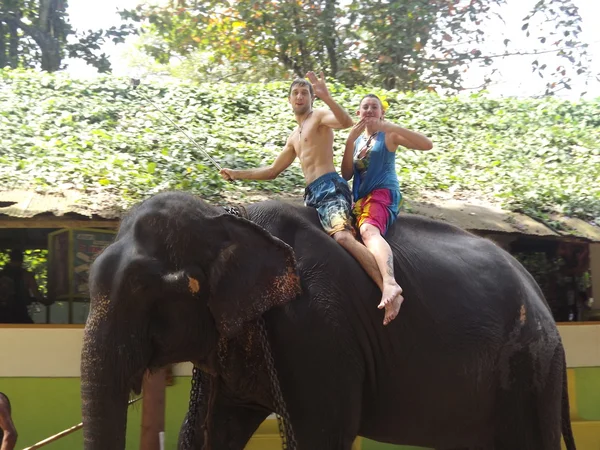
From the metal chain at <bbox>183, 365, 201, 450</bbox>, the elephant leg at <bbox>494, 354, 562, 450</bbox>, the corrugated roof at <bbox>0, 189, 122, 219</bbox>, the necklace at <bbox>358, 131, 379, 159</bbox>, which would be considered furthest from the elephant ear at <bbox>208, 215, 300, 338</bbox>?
the corrugated roof at <bbox>0, 189, 122, 219</bbox>

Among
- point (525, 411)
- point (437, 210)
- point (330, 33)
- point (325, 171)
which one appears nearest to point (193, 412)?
point (325, 171)

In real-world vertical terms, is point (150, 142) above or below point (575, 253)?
above

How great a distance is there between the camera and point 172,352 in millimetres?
3957

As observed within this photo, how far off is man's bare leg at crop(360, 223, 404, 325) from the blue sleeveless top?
40 cm

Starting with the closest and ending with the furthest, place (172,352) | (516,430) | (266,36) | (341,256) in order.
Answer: (172,352) < (341,256) < (516,430) < (266,36)

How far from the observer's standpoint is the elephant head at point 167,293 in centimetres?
369

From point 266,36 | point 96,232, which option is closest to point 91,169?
point 96,232

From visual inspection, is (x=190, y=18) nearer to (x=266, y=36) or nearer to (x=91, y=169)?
(x=266, y=36)

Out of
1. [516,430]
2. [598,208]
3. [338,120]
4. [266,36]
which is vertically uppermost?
[266,36]

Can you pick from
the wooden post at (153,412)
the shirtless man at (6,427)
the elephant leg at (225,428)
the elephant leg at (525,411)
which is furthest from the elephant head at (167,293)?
the shirtless man at (6,427)

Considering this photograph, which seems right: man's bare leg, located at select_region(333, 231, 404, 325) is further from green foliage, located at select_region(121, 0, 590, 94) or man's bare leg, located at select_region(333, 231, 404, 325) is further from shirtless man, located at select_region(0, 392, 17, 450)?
green foliage, located at select_region(121, 0, 590, 94)

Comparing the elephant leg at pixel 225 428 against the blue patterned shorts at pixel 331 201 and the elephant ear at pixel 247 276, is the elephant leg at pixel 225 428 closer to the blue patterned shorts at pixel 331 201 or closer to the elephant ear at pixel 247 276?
the elephant ear at pixel 247 276

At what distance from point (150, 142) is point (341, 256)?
14.3 ft

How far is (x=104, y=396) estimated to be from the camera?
366cm
